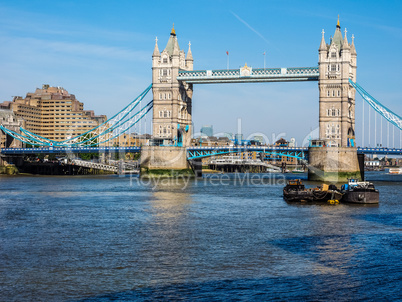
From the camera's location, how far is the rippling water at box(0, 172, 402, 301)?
2091 centimetres

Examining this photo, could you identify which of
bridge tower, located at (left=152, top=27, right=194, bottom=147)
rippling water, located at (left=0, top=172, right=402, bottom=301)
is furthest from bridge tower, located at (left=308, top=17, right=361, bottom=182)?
rippling water, located at (left=0, top=172, right=402, bottom=301)

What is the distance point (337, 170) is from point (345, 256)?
5775 centimetres

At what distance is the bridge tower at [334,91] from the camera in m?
89.2

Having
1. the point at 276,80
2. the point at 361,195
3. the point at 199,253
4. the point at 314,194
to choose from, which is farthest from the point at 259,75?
the point at 199,253

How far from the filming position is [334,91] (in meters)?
89.8

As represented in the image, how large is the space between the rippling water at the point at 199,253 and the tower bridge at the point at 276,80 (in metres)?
39.8

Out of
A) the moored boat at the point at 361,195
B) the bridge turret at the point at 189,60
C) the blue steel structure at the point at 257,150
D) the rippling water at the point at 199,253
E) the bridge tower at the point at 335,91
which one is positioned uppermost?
the bridge turret at the point at 189,60

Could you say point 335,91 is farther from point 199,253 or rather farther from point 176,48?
point 199,253

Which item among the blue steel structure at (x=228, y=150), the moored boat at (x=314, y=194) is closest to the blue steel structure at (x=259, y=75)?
the blue steel structure at (x=228, y=150)

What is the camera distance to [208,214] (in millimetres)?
41750

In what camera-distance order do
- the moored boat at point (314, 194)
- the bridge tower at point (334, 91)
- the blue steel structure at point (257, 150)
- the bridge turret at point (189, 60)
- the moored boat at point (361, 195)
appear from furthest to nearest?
the bridge turret at point (189, 60) → the bridge tower at point (334, 91) → the blue steel structure at point (257, 150) → the moored boat at point (314, 194) → the moored boat at point (361, 195)

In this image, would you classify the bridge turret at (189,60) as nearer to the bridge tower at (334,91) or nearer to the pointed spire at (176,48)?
the pointed spire at (176,48)

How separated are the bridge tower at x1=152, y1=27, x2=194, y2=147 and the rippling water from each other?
52156 millimetres

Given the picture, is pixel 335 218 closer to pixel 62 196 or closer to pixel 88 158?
pixel 62 196
